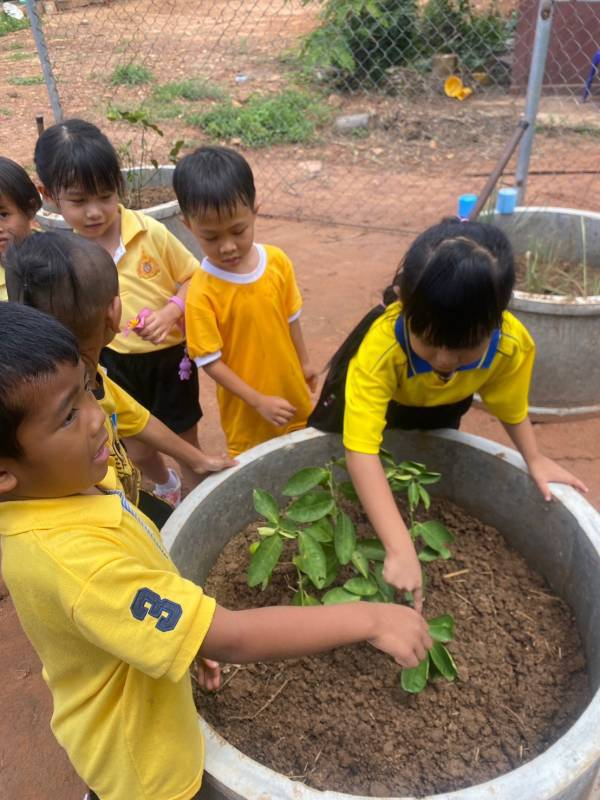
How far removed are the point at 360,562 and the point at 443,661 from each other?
0.83 ft

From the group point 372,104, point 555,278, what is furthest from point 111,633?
point 372,104

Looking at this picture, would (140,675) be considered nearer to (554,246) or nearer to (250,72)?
(554,246)

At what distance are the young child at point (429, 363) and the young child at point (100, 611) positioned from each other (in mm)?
423

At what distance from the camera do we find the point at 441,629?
1350mm

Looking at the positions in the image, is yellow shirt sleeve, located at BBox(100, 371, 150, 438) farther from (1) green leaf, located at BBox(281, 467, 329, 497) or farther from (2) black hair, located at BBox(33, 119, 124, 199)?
(2) black hair, located at BBox(33, 119, 124, 199)

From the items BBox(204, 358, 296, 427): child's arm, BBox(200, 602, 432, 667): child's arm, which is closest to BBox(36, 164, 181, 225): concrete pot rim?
BBox(204, 358, 296, 427): child's arm

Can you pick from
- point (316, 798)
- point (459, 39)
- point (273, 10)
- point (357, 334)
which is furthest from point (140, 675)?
point (273, 10)

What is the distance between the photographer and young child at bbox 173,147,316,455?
5.84 ft

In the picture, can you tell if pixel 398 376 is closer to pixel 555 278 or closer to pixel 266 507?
pixel 266 507

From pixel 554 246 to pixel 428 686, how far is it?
2.45 meters

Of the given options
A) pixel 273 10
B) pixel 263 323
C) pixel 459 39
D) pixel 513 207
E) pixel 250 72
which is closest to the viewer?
pixel 263 323

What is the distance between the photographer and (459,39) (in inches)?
322

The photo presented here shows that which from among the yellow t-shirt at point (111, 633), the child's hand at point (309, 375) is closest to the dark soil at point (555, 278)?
the child's hand at point (309, 375)

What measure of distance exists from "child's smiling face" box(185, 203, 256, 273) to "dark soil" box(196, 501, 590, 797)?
862mm
